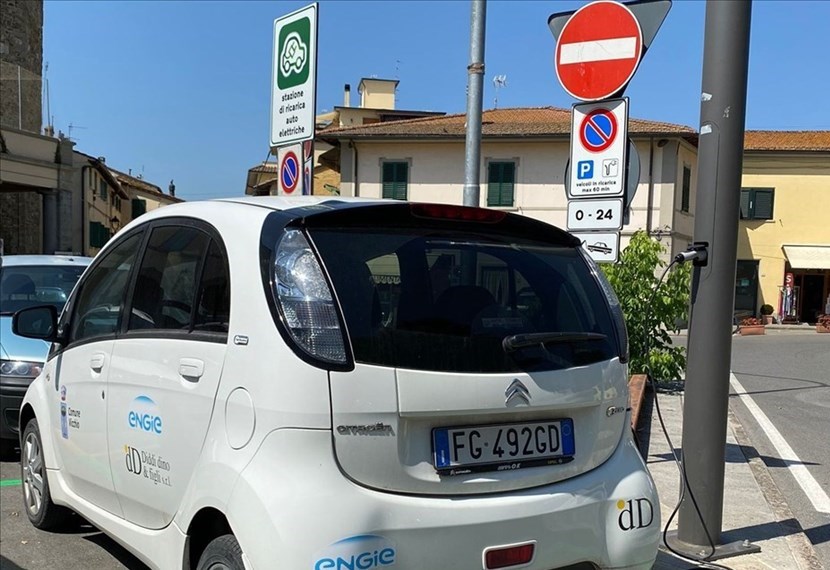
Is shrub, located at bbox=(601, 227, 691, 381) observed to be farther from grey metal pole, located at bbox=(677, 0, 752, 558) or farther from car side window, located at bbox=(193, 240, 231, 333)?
car side window, located at bbox=(193, 240, 231, 333)

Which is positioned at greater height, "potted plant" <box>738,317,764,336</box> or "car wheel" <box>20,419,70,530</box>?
"car wheel" <box>20,419,70,530</box>

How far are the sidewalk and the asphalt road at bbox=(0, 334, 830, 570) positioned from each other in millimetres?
113

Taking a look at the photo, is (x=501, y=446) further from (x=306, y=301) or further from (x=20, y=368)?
(x=20, y=368)

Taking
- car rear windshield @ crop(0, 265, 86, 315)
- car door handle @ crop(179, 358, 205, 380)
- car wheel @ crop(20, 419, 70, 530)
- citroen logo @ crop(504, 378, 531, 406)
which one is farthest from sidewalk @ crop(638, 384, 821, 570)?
car rear windshield @ crop(0, 265, 86, 315)

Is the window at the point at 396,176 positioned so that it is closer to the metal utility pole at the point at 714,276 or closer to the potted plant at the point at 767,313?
the potted plant at the point at 767,313

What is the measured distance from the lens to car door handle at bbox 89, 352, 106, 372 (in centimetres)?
330

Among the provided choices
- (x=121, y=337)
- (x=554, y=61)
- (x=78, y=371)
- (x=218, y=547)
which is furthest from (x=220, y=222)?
(x=554, y=61)

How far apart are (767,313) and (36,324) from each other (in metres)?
32.6

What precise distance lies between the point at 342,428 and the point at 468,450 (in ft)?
1.46

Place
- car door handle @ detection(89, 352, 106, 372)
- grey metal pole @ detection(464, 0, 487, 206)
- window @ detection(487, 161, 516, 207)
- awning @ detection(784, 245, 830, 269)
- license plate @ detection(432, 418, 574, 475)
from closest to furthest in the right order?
license plate @ detection(432, 418, 574, 475)
car door handle @ detection(89, 352, 106, 372)
grey metal pole @ detection(464, 0, 487, 206)
window @ detection(487, 161, 516, 207)
awning @ detection(784, 245, 830, 269)

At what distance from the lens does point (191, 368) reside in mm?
2609

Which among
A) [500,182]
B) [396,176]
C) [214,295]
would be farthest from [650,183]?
[214,295]

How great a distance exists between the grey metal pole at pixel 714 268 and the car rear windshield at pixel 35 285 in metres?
5.56

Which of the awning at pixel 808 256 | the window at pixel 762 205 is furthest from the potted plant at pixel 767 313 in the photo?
the window at pixel 762 205
